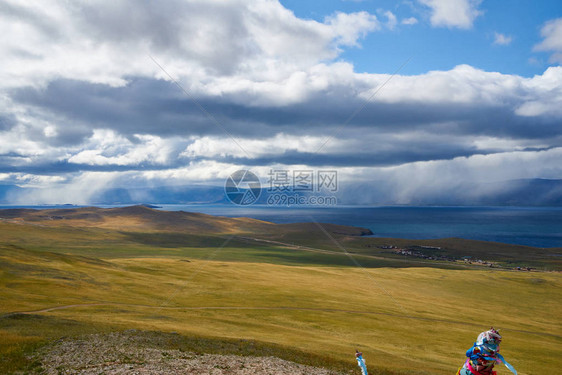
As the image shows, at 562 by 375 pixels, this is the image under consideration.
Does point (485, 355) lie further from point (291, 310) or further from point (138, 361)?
point (291, 310)

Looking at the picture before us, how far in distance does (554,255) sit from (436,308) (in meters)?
161

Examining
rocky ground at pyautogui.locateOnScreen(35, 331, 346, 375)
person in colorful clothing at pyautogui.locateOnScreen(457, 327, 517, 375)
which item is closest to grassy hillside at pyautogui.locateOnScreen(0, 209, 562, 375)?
rocky ground at pyautogui.locateOnScreen(35, 331, 346, 375)

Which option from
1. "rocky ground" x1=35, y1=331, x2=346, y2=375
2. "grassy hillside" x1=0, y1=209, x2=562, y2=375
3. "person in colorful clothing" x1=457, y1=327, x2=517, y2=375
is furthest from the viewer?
"grassy hillside" x1=0, y1=209, x2=562, y2=375

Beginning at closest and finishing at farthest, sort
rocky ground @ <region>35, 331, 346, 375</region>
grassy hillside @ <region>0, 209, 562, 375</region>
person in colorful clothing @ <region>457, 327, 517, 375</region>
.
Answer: person in colorful clothing @ <region>457, 327, 517, 375</region>, rocky ground @ <region>35, 331, 346, 375</region>, grassy hillside @ <region>0, 209, 562, 375</region>

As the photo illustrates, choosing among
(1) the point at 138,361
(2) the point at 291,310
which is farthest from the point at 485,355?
(2) the point at 291,310

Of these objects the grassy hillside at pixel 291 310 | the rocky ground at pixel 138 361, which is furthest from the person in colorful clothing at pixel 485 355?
the grassy hillside at pixel 291 310

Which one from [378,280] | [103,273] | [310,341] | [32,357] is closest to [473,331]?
[310,341]

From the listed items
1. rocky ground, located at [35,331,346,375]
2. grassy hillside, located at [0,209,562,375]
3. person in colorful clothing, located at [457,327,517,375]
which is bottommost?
grassy hillside, located at [0,209,562,375]

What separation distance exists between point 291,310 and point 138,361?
36285 mm

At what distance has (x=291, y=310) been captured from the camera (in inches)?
2281

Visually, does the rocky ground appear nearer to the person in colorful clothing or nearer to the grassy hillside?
the grassy hillside

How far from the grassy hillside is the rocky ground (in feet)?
5.93

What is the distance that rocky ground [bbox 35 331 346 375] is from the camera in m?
22.9

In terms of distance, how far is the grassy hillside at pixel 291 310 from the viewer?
32.4 meters
